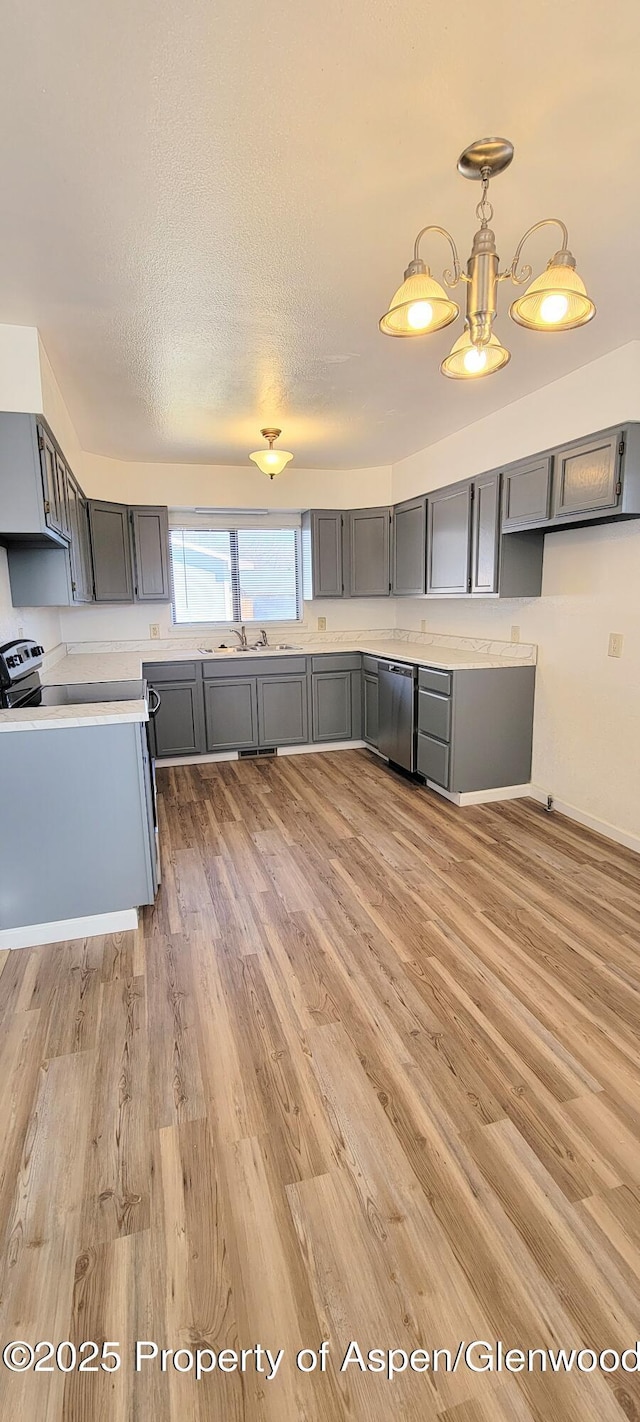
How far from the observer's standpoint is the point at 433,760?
418cm

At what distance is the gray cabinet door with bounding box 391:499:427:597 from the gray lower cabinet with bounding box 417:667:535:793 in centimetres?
116

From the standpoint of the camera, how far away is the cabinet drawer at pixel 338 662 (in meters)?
5.29

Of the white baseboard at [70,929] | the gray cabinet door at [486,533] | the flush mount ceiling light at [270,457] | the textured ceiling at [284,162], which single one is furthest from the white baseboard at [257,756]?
the textured ceiling at [284,162]

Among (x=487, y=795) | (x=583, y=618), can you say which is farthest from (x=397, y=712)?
(x=583, y=618)

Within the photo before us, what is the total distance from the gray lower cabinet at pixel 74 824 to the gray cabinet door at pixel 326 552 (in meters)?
3.25

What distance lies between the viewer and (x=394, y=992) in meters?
2.15

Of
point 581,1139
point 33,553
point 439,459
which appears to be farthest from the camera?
point 439,459

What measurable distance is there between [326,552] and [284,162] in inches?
153

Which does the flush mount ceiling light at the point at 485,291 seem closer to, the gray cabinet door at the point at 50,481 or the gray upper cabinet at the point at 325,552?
the gray cabinet door at the point at 50,481

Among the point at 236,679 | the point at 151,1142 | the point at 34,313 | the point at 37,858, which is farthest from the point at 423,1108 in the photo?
the point at 236,679

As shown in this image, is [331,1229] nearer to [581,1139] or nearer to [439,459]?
[581,1139]

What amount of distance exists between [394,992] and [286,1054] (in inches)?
18.3

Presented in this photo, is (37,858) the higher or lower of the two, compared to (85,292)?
lower

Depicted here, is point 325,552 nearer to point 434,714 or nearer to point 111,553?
point 111,553
